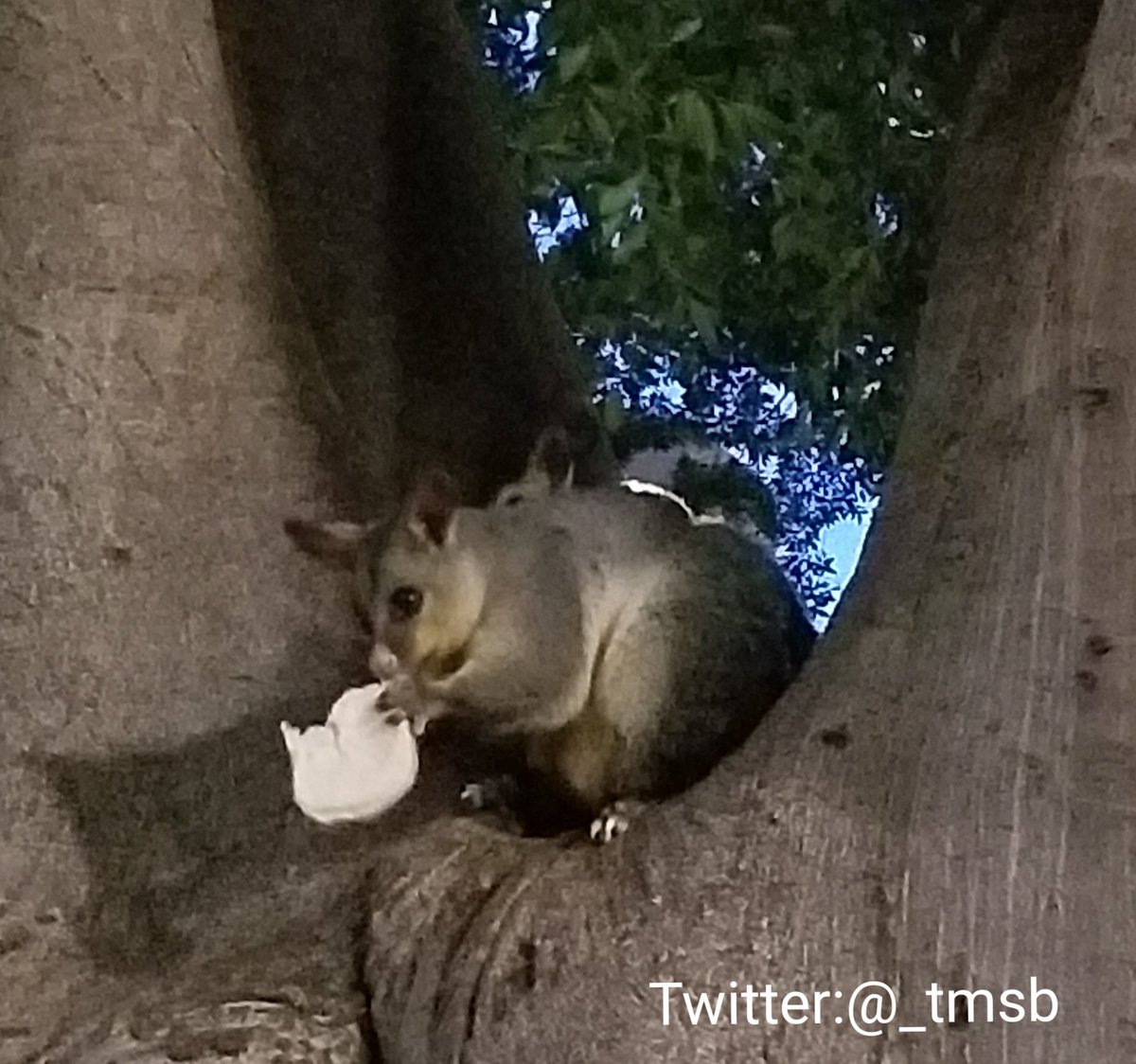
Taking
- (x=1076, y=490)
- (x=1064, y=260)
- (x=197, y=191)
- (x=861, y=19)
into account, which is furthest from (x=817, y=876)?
(x=861, y=19)

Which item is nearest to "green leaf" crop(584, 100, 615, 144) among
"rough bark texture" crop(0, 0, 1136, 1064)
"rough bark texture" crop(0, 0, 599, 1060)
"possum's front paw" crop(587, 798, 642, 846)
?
"rough bark texture" crop(0, 0, 1136, 1064)

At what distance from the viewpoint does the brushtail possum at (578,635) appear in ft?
4.59

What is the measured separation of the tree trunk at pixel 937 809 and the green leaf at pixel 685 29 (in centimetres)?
57

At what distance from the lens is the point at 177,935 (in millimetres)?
1394

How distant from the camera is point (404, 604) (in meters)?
1.46

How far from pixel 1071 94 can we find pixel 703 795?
1.89 feet

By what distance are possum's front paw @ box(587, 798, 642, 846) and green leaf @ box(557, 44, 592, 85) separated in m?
0.77

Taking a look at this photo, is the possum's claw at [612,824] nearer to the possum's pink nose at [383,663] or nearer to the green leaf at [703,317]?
the possum's pink nose at [383,663]

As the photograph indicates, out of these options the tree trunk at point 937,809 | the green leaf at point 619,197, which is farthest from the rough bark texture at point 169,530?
the green leaf at point 619,197

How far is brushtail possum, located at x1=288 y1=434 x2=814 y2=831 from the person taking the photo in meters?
1.40

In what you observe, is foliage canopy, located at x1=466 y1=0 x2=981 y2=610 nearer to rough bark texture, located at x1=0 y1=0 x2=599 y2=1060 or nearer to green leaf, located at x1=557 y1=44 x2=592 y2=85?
green leaf, located at x1=557 y1=44 x2=592 y2=85

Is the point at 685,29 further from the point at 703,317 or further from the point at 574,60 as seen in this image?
the point at 703,317

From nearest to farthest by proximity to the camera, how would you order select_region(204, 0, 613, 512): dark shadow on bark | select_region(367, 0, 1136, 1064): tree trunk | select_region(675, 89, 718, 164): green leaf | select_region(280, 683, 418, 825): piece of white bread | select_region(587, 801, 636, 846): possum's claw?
select_region(367, 0, 1136, 1064): tree trunk, select_region(587, 801, 636, 846): possum's claw, select_region(280, 683, 418, 825): piece of white bread, select_region(204, 0, 613, 512): dark shadow on bark, select_region(675, 89, 718, 164): green leaf

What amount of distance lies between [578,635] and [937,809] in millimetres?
392
